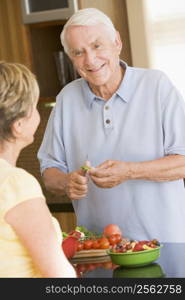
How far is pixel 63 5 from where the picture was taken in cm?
367

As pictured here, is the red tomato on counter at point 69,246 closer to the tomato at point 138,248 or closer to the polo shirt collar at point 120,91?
the tomato at point 138,248

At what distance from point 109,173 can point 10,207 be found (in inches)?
32.3

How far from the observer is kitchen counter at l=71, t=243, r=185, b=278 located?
1.85 m

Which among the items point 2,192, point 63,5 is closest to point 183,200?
point 2,192

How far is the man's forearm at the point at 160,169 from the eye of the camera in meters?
2.23

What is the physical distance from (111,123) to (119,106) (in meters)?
0.07

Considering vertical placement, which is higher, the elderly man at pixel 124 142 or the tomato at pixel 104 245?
the elderly man at pixel 124 142

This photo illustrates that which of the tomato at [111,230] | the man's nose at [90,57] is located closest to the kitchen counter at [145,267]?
the tomato at [111,230]

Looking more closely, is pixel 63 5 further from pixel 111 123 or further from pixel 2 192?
pixel 2 192

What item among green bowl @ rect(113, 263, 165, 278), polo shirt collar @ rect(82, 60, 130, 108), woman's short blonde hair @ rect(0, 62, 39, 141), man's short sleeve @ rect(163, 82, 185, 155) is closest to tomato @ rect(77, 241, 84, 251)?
green bowl @ rect(113, 263, 165, 278)

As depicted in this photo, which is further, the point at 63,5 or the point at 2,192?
the point at 63,5

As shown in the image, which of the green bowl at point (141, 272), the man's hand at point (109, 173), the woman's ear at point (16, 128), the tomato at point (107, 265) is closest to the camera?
the woman's ear at point (16, 128)

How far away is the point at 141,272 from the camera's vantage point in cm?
188

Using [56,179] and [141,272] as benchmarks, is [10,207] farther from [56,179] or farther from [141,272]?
[56,179]
